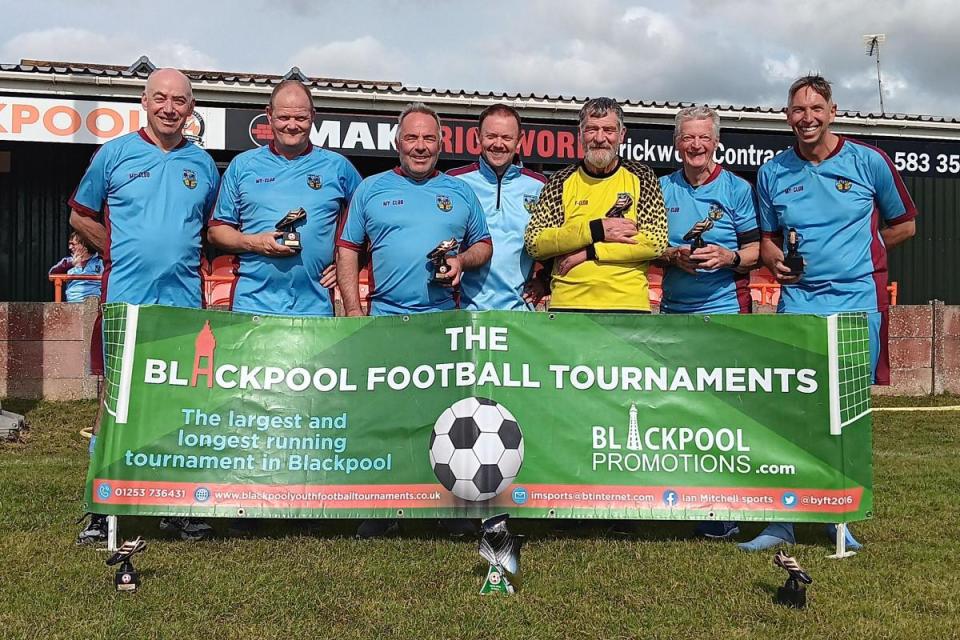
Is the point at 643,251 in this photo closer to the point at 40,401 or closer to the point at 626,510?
the point at 626,510

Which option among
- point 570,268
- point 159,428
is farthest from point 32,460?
point 570,268

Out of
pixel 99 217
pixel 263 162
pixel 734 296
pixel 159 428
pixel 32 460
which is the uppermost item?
pixel 263 162

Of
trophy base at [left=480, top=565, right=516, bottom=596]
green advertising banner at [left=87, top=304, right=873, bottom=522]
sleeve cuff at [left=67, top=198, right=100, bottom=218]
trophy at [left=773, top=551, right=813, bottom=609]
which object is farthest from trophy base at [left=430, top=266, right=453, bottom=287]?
trophy at [left=773, top=551, right=813, bottom=609]

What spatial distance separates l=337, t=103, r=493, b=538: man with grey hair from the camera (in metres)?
5.12

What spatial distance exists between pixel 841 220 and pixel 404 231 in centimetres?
240

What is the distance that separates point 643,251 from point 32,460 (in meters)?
5.89

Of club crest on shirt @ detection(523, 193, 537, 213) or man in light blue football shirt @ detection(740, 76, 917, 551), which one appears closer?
man in light blue football shirt @ detection(740, 76, 917, 551)

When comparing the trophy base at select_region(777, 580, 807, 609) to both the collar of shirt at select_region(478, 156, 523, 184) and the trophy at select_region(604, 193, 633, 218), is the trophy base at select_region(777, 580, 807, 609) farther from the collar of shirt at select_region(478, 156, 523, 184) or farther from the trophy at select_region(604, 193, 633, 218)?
the collar of shirt at select_region(478, 156, 523, 184)

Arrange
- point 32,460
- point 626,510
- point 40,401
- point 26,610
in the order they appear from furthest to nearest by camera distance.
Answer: point 40,401 → point 32,460 → point 626,510 → point 26,610

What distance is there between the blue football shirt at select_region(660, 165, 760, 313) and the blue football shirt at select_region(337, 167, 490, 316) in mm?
1208

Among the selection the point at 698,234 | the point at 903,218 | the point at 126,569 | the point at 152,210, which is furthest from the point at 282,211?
the point at 903,218

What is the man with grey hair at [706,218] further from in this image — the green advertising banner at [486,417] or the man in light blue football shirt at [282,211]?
the man in light blue football shirt at [282,211]

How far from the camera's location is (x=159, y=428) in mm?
4734

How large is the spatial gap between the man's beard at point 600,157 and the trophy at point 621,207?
0.22m
